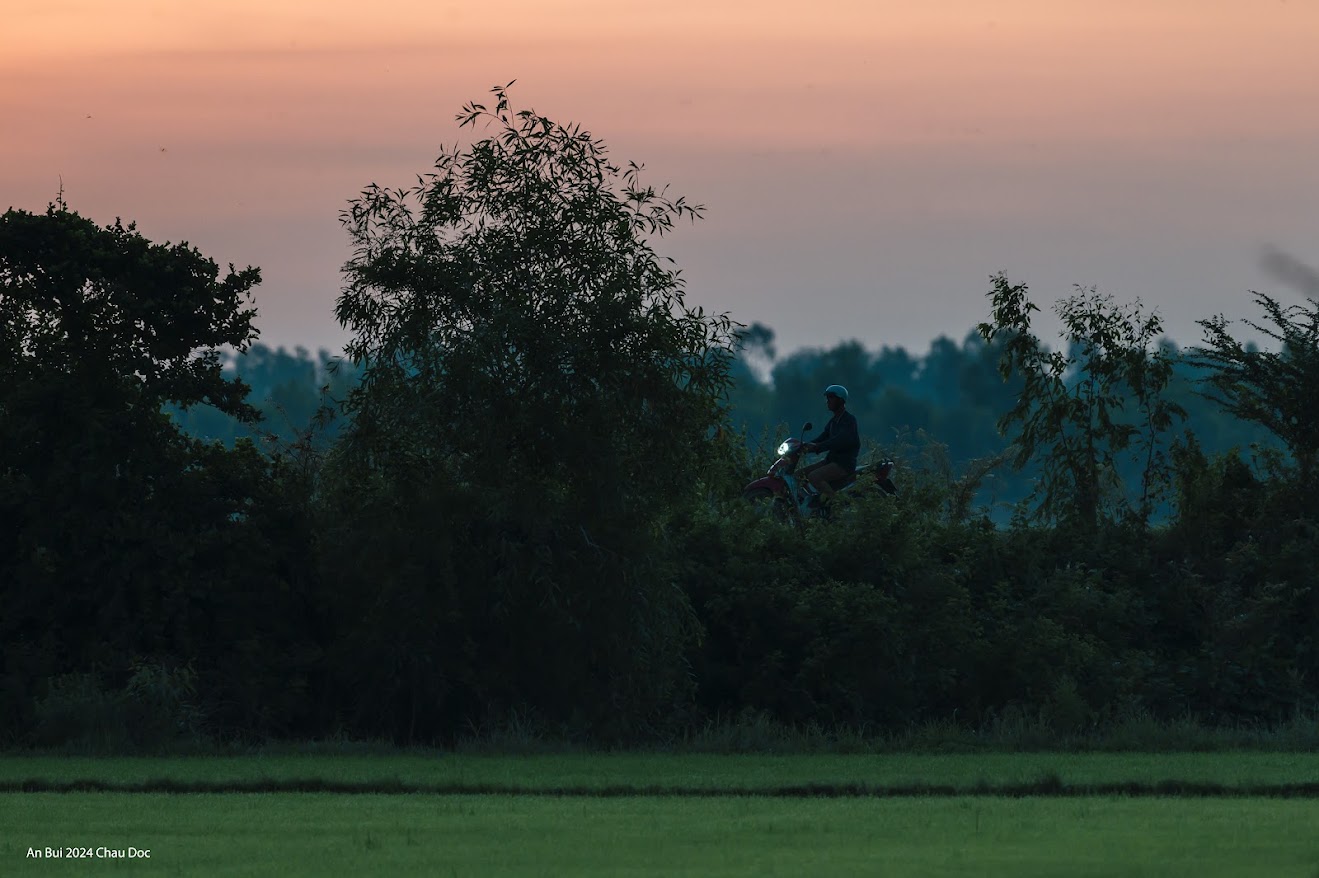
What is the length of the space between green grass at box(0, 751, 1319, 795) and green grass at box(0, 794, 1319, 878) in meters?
1.13

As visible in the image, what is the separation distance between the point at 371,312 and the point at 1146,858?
1494 centimetres

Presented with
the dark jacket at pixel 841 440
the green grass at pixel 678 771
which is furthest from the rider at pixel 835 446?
the green grass at pixel 678 771

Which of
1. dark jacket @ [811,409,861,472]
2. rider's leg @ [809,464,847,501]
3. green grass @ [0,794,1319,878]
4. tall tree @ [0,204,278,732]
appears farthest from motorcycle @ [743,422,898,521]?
green grass @ [0,794,1319,878]

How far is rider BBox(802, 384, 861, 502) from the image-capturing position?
Answer: 1228 inches

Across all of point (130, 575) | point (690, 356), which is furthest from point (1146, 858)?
point (130, 575)

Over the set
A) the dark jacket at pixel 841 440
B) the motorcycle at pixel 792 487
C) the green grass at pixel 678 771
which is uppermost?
the dark jacket at pixel 841 440

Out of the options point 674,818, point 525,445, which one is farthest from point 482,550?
point 674,818

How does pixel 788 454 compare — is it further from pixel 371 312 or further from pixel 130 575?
pixel 130 575

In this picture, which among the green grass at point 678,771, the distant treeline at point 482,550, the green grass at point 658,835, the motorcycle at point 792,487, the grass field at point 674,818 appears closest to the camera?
the green grass at point 658,835

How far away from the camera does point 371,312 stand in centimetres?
2681

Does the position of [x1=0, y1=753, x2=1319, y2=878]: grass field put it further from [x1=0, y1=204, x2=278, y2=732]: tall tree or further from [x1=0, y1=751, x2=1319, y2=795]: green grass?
[x1=0, y1=204, x2=278, y2=732]: tall tree

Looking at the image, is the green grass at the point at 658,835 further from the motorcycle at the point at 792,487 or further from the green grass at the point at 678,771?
the motorcycle at the point at 792,487

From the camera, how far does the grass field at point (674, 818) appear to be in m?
14.5

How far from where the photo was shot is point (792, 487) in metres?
32.5
